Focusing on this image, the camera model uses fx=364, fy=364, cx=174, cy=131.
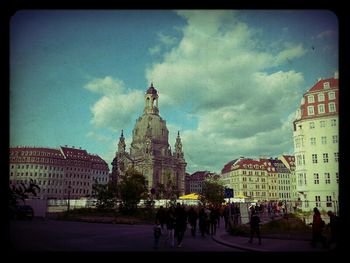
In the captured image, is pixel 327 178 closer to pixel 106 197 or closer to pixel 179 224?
pixel 106 197

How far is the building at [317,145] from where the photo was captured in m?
55.8

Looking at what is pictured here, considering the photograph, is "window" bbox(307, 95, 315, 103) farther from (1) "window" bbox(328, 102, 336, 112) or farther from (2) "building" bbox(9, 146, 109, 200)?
(2) "building" bbox(9, 146, 109, 200)

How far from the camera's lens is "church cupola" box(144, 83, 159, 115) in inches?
6467

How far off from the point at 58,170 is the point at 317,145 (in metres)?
89.5

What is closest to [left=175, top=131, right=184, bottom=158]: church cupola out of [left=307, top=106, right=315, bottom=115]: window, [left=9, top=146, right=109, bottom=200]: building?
[left=9, top=146, right=109, bottom=200]: building

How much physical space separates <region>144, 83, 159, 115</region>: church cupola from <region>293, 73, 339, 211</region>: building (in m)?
108

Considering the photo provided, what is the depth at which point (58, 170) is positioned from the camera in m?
122

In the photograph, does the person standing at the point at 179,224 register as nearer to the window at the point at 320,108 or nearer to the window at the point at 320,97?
the window at the point at 320,108
